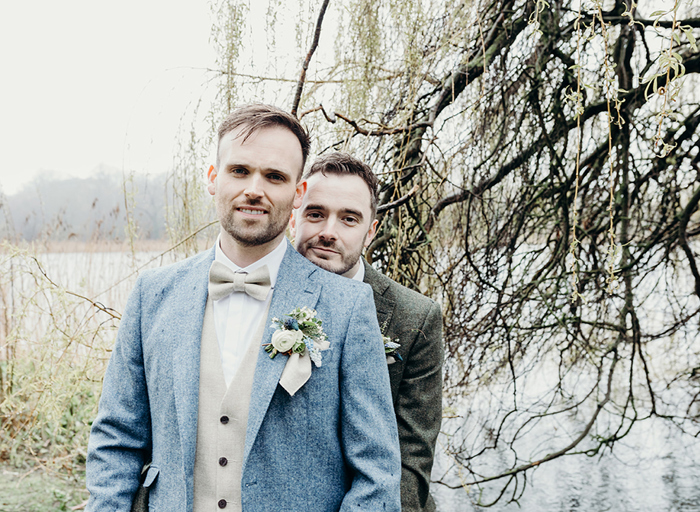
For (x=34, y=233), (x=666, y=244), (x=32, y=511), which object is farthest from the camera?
(x=34, y=233)

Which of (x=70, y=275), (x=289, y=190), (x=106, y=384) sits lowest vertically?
(x=106, y=384)

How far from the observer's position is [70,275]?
16.7ft

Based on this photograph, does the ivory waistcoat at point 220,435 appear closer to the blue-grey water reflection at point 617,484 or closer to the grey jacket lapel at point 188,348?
the grey jacket lapel at point 188,348

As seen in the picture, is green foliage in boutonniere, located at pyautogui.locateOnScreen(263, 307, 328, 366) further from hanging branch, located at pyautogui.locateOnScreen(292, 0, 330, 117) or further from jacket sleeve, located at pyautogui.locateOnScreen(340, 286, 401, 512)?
hanging branch, located at pyautogui.locateOnScreen(292, 0, 330, 117)

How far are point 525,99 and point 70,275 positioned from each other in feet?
13.1

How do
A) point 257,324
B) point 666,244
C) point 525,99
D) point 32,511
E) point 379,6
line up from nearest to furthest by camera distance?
1. point 257,324
2. point 379,6
3. point 525,99
4. point 666,244
5. point 32,511

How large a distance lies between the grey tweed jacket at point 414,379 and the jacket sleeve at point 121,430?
70 centimetres

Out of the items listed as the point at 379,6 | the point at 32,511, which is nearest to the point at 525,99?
the point at 379,6

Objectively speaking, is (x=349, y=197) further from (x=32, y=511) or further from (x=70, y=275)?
(x=70, y=275)

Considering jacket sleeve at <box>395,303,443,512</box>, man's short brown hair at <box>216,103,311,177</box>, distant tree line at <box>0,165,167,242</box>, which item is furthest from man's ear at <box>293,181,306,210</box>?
distant tree line at <box>0,165,167,242</box>

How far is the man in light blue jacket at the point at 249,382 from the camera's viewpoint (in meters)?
1.34

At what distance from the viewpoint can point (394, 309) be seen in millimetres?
1871

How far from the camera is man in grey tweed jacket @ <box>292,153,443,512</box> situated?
170 centimetres

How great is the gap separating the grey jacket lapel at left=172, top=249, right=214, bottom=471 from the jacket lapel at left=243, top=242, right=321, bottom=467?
137 mm
